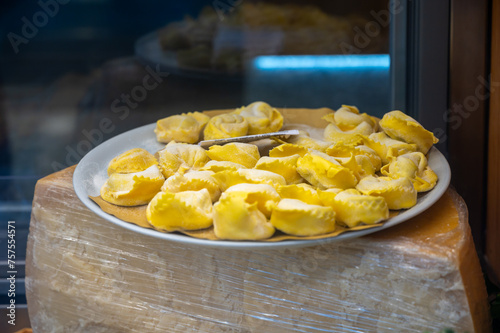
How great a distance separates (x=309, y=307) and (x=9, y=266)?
88 cm

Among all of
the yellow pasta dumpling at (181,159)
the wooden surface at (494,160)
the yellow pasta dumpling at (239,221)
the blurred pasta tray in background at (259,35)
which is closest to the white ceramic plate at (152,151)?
the yellow pasta dumpling at (239,221)

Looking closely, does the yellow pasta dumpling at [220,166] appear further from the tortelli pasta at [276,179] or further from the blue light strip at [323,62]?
the blue light strip at [323,62]

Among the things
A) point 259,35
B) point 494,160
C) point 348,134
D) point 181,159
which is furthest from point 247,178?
point 259,35

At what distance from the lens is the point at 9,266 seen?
1254 millimetres

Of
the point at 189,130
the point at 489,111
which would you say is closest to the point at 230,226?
the point at 189,130

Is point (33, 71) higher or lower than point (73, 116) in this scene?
higher

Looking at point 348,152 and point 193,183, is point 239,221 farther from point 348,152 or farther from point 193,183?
point 348,152

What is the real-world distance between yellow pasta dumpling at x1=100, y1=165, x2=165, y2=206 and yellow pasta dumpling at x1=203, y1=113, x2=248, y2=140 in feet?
0.69

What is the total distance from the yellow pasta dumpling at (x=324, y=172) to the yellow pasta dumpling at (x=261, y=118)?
0.26 meters

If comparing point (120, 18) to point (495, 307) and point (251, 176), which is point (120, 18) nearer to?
point (251, 176)

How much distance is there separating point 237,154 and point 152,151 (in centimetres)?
23

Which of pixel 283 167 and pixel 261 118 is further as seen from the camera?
pixel 261 118

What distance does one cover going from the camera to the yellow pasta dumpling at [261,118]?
999 mm

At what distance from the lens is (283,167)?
76cm
